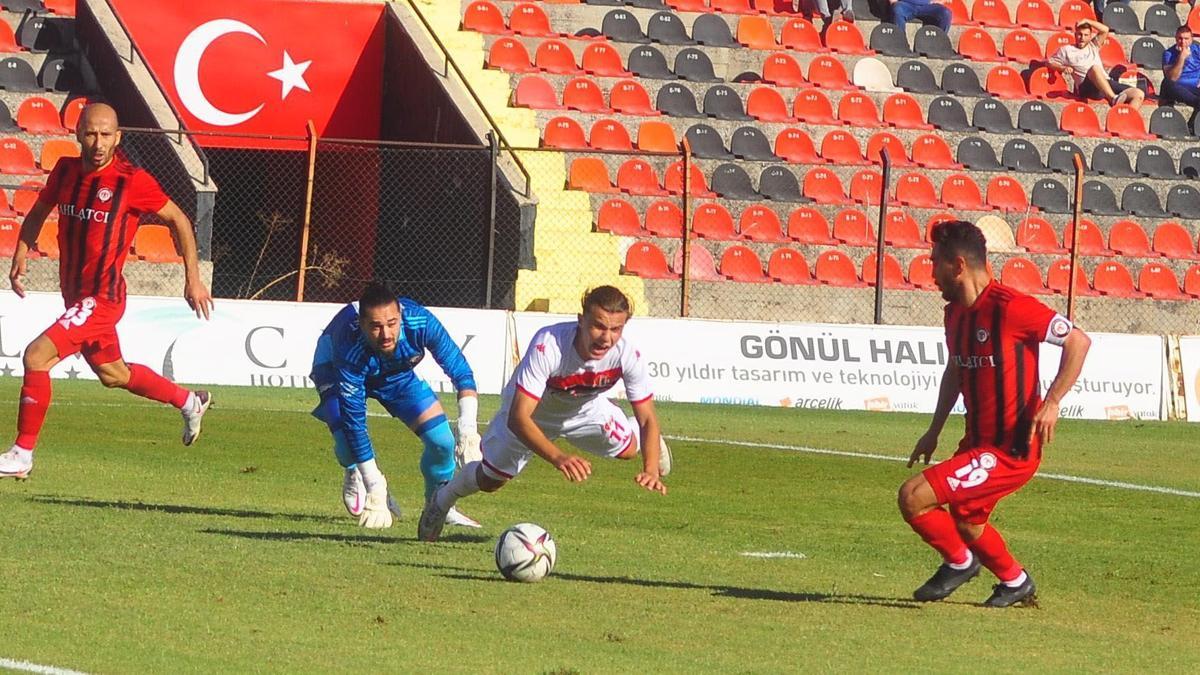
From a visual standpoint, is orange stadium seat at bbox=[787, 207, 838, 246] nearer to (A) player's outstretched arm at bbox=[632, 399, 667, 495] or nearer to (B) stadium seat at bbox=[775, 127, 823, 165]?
(B) stadium seat at bbox=[775, 127, 823, 165]

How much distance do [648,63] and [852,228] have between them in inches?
178

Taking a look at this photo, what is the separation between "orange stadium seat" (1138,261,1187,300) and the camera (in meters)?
A: 28.6

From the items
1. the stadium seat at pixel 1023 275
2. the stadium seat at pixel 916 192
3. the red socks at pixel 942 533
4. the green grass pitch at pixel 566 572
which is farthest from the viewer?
the stadium seat at pixel 916 192

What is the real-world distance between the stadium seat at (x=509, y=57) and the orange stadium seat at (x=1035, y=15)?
386 inches

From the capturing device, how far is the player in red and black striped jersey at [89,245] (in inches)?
451

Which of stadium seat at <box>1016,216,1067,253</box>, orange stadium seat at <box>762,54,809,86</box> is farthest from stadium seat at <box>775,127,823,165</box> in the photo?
stadium seat at <box>1016,216,1067,253</box>

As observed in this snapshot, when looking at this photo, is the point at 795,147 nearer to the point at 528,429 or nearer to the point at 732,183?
the point at 732,183

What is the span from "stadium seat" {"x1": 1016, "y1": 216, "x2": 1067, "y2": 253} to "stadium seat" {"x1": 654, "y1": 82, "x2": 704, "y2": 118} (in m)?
5.22

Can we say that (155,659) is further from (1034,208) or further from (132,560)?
(1034,208)

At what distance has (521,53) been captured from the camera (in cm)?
2972

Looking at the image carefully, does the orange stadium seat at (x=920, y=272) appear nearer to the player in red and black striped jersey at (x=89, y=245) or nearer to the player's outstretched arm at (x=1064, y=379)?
the player in red and black striped jersey at (x=89, y=245)

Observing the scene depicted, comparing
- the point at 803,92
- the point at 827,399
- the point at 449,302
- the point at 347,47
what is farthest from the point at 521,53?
the point at 827,399

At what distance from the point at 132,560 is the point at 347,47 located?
20782 mm

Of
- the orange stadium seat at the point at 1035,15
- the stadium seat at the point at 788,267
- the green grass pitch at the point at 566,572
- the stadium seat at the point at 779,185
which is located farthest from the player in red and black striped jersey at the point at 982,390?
the orange stadium seat at the point at 1035,15
